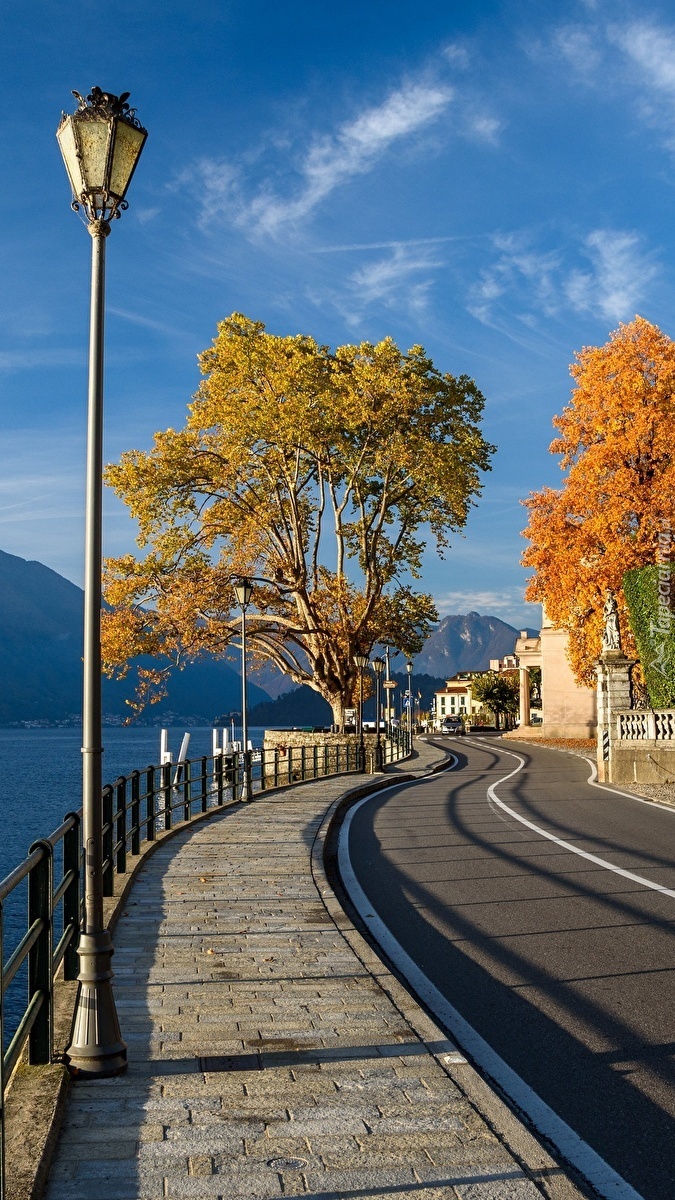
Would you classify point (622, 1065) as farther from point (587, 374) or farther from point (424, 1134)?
point (587, 374)

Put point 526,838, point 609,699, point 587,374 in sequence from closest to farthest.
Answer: point 526,838, point 609,699, point 587,374

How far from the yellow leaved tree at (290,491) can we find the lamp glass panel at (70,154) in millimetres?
29355

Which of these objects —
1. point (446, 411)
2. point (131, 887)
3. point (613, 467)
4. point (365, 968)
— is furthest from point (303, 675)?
point (365, 968)

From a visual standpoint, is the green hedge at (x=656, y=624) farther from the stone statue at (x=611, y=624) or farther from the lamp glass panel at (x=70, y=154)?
the lamp glass panel at (x=70, y=154)

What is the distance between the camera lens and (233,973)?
7590 millimetres

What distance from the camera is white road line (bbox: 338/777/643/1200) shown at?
441 cm

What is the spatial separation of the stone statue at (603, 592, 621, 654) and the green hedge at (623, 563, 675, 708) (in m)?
5.03

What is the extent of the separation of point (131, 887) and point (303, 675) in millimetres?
28726

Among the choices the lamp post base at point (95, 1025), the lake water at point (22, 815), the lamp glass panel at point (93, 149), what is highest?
the lamp glass panel at point (93, 149)

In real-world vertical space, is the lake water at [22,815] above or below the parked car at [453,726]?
below

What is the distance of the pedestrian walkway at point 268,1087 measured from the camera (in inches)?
166

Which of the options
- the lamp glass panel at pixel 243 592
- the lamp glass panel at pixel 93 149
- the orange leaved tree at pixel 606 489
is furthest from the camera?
the orange leaved tree at pixel 606 489

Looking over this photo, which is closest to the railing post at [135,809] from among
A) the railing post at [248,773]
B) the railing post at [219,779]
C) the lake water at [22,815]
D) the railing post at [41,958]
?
the lake water at [22,815]

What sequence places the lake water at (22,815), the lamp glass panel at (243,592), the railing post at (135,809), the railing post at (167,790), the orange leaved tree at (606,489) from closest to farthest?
1. the railing post at (135,809)
2. the railing post at (167,790)
3. the lake water at (22,815)
4. the lamp glass panel at (243,592)
5. the orange leaved tree at (606,489)
